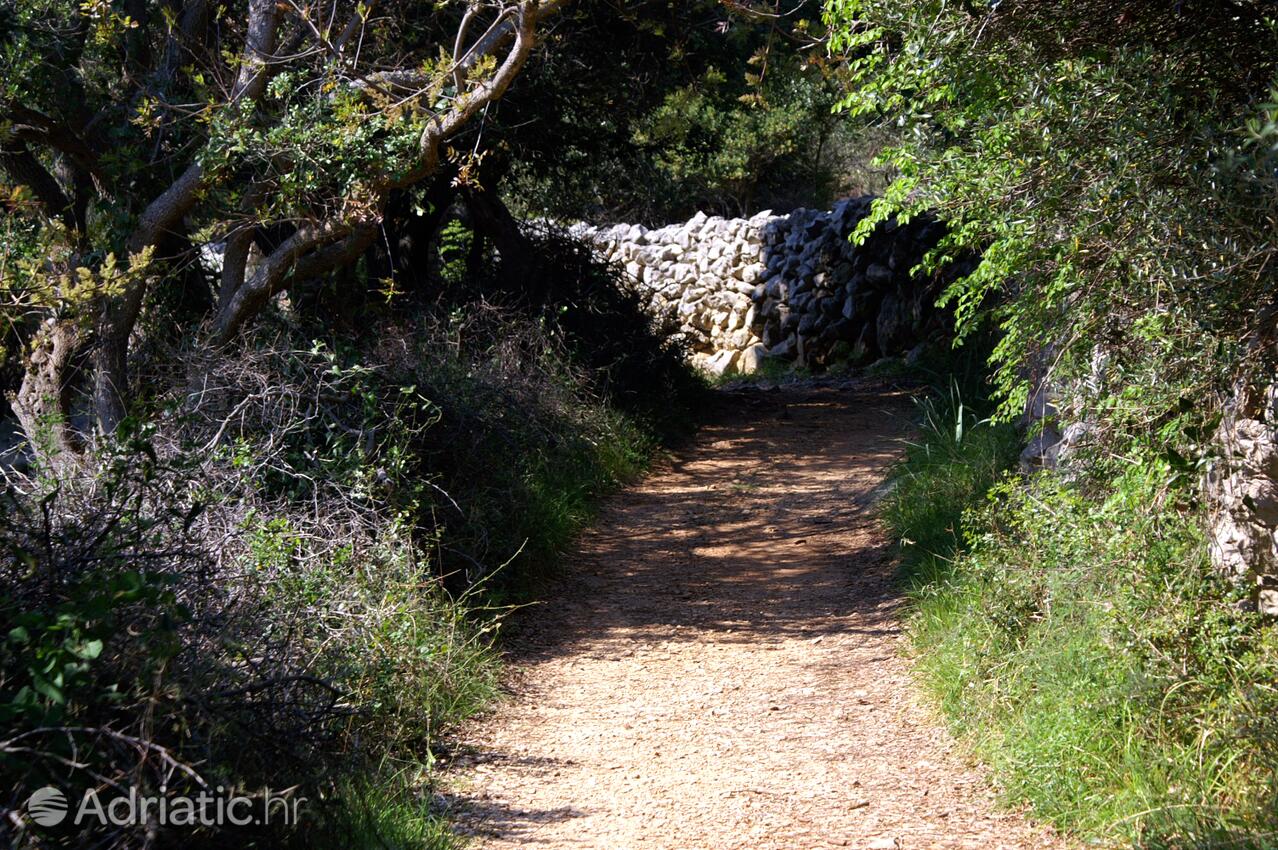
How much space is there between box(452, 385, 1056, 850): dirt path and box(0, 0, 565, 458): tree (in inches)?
115

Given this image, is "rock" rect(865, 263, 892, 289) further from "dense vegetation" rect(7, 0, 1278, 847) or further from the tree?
the tree

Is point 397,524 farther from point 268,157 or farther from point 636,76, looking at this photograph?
point 636,76

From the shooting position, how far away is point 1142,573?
13.6 feet

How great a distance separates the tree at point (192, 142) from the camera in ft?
21.2

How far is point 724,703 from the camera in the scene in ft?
17.6

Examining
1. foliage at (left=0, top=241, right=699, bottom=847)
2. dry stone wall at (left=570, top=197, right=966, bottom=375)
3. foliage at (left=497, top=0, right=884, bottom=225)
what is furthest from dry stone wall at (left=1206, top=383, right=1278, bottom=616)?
dry stone wall at (left=570, top=197, right=966, bottom=375)

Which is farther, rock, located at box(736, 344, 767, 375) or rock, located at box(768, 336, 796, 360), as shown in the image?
rock, located at box(736, 344, 767, 375)

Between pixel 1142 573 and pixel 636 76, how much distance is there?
26.1 feet

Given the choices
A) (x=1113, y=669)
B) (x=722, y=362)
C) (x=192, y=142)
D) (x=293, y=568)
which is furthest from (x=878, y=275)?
(x=1113, y=669)

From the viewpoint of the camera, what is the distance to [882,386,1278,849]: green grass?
343 centimetres

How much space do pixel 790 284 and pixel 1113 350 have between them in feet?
40.3

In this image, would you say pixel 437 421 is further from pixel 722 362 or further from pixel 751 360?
pixel 722 362

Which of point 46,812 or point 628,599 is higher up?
point 46,812

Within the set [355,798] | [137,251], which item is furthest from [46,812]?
[137,251]
